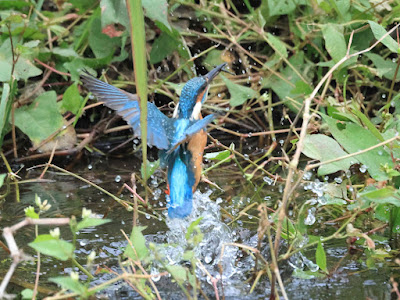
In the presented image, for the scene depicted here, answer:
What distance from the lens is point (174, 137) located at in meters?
2.56

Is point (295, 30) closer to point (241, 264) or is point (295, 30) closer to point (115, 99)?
point (115, 99)

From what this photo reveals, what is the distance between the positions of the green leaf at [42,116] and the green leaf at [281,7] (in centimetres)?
126

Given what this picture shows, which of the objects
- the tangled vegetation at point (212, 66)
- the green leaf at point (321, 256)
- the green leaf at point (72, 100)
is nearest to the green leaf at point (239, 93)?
the tangled vegetation at point (212, 66)


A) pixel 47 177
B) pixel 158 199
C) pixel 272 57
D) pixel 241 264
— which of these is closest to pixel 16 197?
pixel 47 177

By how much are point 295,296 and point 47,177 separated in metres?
1.86

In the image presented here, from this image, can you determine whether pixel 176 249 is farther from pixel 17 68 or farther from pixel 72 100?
pixel 17 68

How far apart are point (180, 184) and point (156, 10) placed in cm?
128

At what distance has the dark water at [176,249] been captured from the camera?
2086 mm

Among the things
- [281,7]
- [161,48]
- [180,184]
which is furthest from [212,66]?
[180,184]

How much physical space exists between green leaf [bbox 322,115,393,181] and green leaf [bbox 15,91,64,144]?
1804 mm

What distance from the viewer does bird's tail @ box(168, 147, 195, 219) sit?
244cm

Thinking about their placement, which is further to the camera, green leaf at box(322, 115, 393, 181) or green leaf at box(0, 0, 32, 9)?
green leaf at box(0, 0, 32, 9)

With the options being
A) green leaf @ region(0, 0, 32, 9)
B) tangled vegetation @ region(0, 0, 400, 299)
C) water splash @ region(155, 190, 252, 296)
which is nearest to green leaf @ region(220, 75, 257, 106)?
tangled vegetation @ region(0, 0, 400, 299)

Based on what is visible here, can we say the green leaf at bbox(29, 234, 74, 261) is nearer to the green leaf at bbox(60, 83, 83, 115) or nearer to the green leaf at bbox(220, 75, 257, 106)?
the green leaf at bbox(60, 83, 83, 115)
